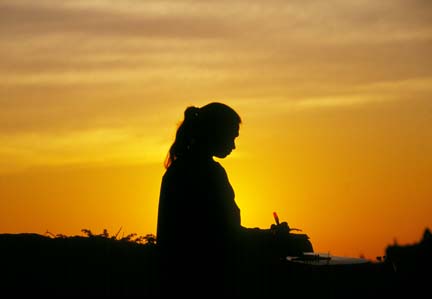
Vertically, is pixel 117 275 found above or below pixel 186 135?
below

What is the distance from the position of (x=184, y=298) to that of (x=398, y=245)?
1785 millimetres

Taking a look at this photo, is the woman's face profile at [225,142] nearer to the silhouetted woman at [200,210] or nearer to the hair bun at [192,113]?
the silhouetted woman at [200,210]

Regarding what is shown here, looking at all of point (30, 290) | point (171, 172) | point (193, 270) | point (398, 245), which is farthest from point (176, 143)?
point (30, 290)

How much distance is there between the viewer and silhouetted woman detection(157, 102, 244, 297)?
798 cm

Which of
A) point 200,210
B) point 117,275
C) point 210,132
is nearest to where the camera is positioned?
point 200,210

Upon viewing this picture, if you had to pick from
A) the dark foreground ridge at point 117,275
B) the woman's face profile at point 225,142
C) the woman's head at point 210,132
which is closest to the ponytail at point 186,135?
the woman's head at point 210,132

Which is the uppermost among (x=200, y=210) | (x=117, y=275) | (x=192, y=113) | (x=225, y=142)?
(x=192, y=113)

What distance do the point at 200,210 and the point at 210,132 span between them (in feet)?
2.11

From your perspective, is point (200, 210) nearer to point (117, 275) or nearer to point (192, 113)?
point (192, 113)

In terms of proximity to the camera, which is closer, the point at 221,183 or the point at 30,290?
the point at 221,183

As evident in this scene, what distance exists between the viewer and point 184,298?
7.96m

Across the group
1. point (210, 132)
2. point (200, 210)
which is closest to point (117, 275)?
point (200, 210)

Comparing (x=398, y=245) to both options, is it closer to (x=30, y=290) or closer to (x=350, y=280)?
(x=350, y=280)

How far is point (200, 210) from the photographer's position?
8.10 meters
